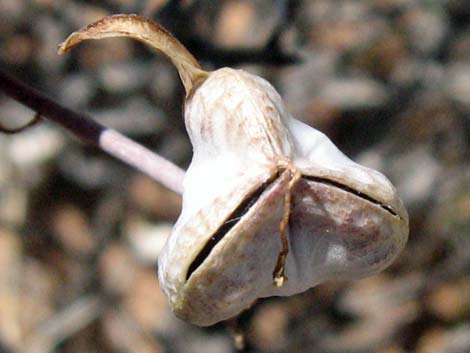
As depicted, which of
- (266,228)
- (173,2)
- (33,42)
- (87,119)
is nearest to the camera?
(266,228)

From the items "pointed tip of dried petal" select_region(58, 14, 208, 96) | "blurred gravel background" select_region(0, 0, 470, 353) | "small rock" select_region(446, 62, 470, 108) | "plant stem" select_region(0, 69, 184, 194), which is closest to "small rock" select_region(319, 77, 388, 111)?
"blurred gravel background" select_region(0, 0, 470, 353)

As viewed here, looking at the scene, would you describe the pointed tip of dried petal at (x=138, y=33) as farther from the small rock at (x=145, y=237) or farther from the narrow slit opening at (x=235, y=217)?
the small rock at (x=145, y=237)

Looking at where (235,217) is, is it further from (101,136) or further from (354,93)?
(354,93)

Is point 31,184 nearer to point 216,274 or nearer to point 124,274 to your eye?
point 124,274

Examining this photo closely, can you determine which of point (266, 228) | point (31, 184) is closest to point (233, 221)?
point (266, 228)

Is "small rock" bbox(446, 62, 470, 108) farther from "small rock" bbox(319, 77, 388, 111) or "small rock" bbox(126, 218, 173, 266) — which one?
"small rock" bbox(126, 218, 173, 266)

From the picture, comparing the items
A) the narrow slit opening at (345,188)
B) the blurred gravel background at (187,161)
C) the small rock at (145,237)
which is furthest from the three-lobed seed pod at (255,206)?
the small rock at (145,237)
